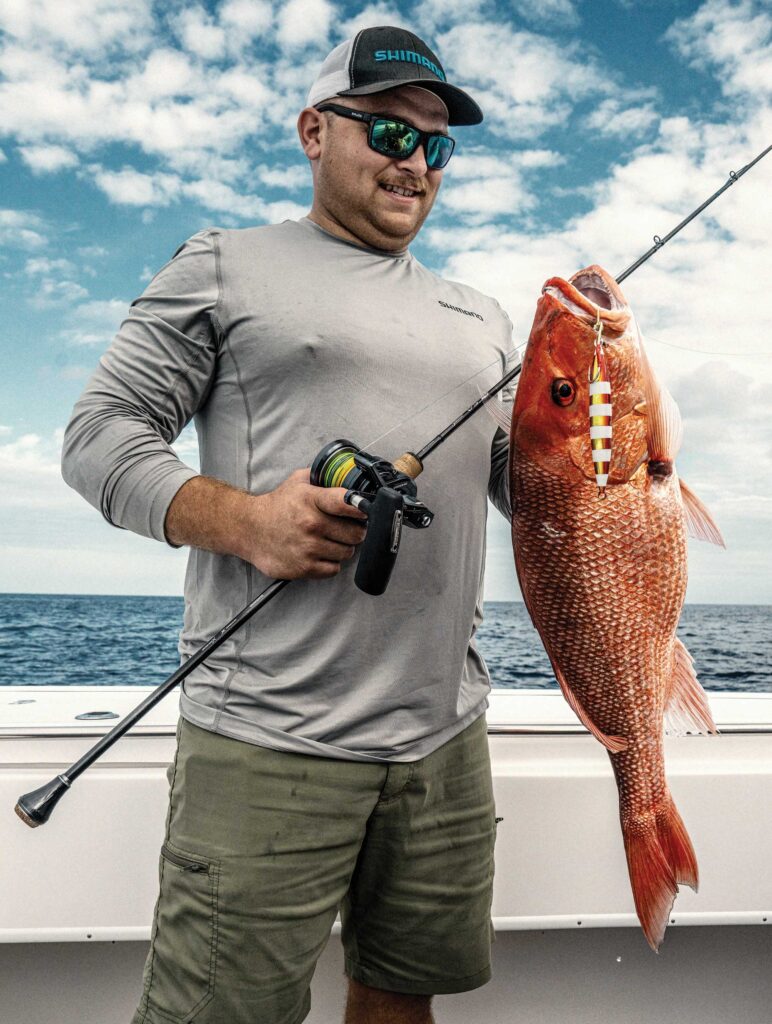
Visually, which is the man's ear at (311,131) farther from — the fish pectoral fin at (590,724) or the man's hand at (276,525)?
the fish pectoral fin at (590,724)

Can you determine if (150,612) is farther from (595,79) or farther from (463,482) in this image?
(463,482)

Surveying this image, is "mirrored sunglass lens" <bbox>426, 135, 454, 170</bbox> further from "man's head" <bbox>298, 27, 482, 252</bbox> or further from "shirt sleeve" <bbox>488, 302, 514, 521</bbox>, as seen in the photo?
"shirt sleeve" <bbox>488, 302, 514, 521</bbox>

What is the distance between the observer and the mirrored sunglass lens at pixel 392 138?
171cm

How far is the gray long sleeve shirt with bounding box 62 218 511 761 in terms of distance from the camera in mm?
1481

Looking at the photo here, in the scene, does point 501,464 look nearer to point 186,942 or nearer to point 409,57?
point 409,57

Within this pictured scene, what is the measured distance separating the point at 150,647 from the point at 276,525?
1610 inches

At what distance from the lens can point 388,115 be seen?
1723 mm

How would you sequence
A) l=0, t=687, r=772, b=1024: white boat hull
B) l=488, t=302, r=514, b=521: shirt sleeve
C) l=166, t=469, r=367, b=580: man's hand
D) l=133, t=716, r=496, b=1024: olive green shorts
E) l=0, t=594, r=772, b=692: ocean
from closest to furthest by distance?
l=166, t=469, r=367, b=580: man's hand → l=133, t=716, r=496, b=1024: olive green shorts → l=488, t=302, r=514, b=521: shirt sleeve → l=0, t=687, r=772, b=1024: white boat hull → l=0, t=594, r=772, b=692: ocean

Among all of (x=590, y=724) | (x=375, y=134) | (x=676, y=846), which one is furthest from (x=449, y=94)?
(x=676, y=846)

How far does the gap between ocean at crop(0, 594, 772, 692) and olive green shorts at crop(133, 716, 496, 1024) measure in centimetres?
1258

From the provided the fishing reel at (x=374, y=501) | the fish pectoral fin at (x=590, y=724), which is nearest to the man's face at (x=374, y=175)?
the fishing reel at (x=374, y=501)

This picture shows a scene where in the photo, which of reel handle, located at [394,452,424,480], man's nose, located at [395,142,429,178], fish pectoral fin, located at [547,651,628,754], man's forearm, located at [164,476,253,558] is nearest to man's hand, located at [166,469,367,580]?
man's forearm, located at [164,476,253,558]

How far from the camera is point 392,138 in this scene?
171cm

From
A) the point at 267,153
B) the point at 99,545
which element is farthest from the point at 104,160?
the point at 99,545
